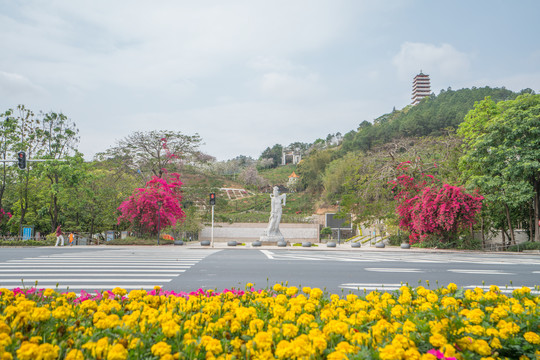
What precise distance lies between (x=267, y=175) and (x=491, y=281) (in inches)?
3470

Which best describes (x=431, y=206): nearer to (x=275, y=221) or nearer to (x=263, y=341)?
(x=275, y=221)

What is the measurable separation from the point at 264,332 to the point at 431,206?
22547mm

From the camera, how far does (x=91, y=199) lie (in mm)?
29016

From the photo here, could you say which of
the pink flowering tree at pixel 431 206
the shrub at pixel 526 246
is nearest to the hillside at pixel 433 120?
the pink flowering tree at pixel 431 206

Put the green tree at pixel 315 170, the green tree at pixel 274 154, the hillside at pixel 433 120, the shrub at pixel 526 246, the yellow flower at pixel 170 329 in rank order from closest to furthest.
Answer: the yellow flower at pixel 170 329 < the shrub at pixel 526 246 < the hillside at pixel 433 120 < the green tree at pixel 315 170 < the green tree at pixel 274 154

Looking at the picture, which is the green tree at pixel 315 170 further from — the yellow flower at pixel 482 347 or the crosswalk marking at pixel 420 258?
the yellow flower at pixel 482 347

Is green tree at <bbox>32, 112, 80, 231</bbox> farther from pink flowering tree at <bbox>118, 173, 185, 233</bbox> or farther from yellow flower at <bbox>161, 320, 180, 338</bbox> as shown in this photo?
yellow flower at <bbox>161, 320, 180, 338</bbox>

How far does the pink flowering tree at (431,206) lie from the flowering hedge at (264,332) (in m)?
20.0

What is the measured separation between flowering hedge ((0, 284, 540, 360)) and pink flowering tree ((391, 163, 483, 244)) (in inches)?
788

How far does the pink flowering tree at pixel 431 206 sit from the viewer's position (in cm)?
2223

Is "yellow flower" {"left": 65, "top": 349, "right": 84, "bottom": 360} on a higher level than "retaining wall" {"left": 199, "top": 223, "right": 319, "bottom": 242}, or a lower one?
higher

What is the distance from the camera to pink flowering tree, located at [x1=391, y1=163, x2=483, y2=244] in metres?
22.2

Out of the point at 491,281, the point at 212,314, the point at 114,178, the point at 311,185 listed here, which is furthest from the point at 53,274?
the point at 311,185

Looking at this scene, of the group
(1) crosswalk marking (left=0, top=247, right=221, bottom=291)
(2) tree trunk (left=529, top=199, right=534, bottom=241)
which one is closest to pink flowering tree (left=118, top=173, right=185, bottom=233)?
(1) crosswalk marking (left=0, top=247, right=221, bottom=291)
